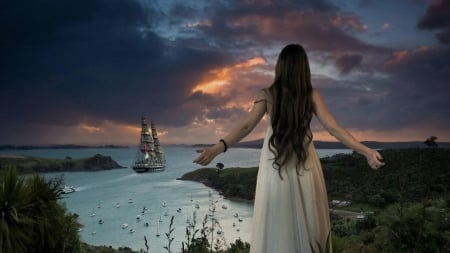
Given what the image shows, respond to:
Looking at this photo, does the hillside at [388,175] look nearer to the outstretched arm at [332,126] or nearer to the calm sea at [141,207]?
the calm sea at [141,207]

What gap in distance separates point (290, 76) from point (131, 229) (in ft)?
208

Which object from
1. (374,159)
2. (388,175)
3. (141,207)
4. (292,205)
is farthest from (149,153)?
(374,159)

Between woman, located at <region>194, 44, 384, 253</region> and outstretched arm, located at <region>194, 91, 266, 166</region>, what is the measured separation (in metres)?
0.06

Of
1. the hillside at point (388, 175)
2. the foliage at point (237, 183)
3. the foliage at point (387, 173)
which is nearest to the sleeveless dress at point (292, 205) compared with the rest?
the hillside at point (388, 175)

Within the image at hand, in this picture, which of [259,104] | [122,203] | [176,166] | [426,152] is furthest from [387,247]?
[176,166]

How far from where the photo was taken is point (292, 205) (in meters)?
3.49

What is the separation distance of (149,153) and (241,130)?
4637 inches

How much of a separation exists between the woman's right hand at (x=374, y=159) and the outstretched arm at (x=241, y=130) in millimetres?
839

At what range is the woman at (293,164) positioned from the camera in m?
3.41

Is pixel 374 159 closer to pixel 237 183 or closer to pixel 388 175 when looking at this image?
pixel 388 175

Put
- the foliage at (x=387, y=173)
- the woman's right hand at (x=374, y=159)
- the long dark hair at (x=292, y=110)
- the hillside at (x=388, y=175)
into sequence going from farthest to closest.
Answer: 1. the foliage at (x=387, y=173)
2. the hillside at (x=388, y=175)
3. the long dark hair at (x=292, y=110)
4. the woman's right hand at (x=374, y=159)

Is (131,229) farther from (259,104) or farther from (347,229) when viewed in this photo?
(259,104)

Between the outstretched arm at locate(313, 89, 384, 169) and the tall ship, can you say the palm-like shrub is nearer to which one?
the outstretched arm at locate(313, 89, 384, 169)

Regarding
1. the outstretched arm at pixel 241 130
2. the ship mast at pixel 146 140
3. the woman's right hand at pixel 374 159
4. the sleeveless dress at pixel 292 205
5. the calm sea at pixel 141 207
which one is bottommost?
the calm sea at pixel 141 207
